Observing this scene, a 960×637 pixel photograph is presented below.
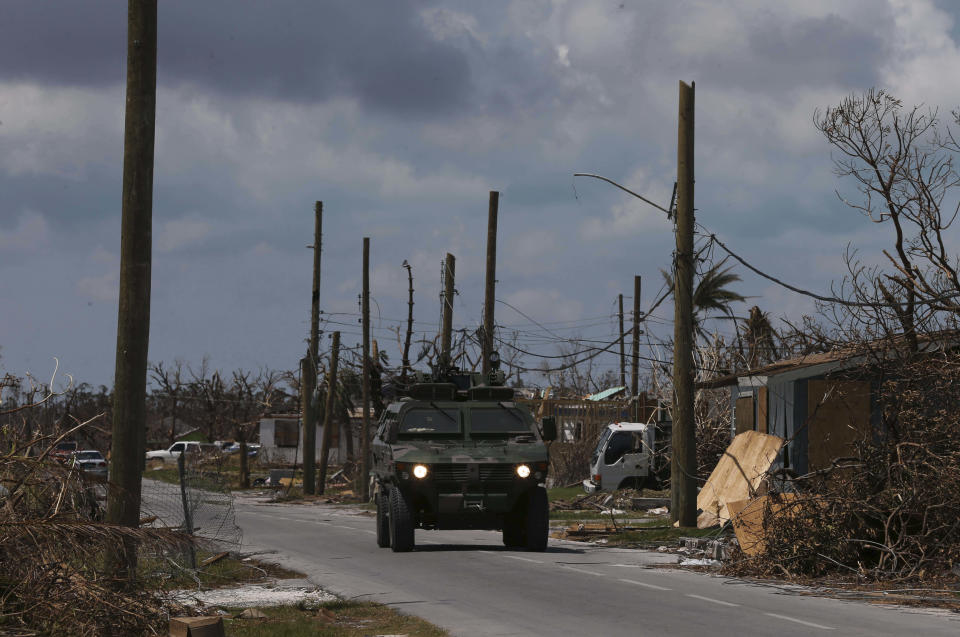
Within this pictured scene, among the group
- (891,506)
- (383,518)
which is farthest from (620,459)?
(891,506)

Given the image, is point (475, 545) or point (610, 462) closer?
point (475, 545)

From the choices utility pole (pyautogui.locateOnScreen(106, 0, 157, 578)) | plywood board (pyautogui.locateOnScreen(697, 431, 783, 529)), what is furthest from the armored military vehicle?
utility pole (pyautogui.locateOnScreen(106, 0, 157, 578))

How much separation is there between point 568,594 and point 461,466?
445 centimetres

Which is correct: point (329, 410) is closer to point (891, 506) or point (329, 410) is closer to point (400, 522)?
point (400, 522)

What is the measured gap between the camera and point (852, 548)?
14453mm

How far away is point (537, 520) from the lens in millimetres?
Result: 17453

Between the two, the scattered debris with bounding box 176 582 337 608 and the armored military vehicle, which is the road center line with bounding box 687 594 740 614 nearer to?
the scattered debris with bounding box 176 582 337 608

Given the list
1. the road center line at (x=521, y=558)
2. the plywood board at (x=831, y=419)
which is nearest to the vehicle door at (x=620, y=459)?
the plywood board at (x=831, y=419)

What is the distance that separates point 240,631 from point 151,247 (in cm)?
320

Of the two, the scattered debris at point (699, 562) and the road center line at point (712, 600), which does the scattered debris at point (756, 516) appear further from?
the road center line at point (712, 600)

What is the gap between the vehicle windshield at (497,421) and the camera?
58.7 ft

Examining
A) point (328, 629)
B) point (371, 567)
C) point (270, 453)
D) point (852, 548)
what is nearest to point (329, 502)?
point (371, 567)

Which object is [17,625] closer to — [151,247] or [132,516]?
[132,516]

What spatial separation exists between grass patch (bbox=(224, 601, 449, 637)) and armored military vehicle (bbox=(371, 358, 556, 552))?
189 inches
